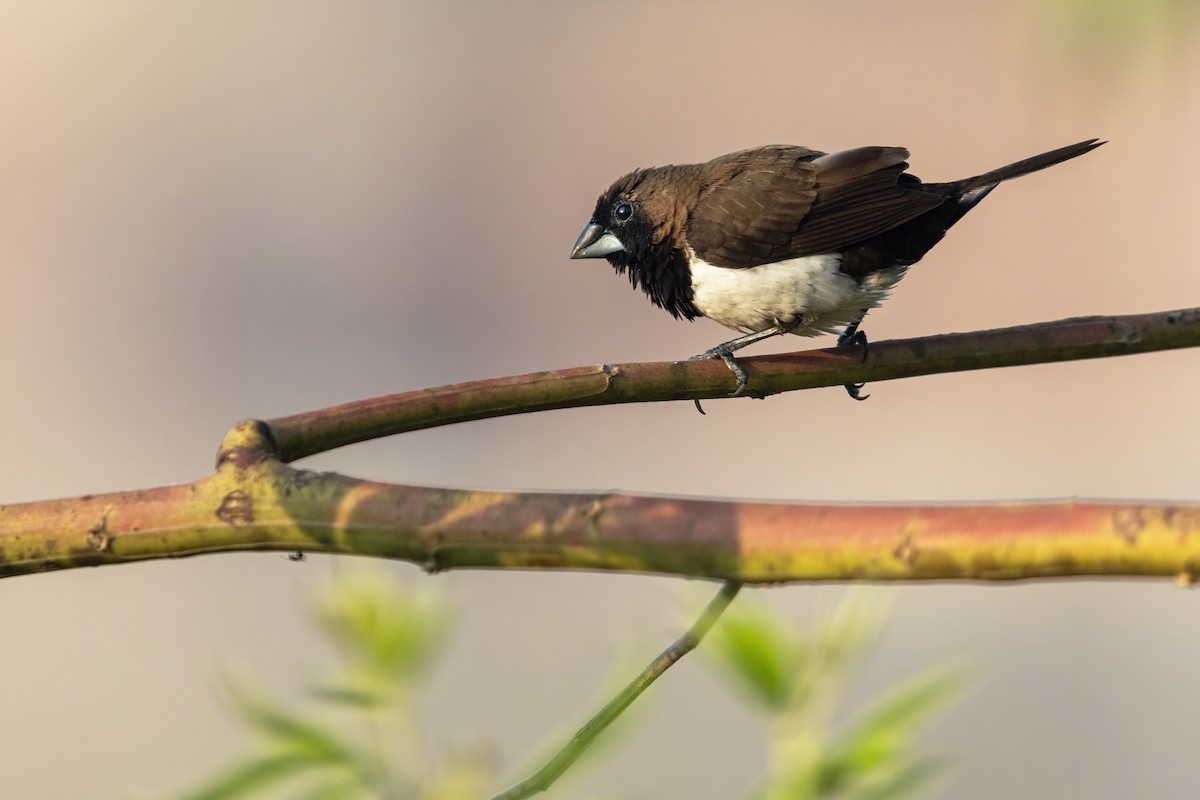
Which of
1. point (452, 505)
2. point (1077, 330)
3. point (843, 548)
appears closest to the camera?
point (843, 548)

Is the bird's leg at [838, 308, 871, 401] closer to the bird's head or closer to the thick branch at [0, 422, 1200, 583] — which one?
the bird's head

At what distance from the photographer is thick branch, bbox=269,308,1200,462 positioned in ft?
4.21

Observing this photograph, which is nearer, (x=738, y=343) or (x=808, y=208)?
(x=738, y=343)

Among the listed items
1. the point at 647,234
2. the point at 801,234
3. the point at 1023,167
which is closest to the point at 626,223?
the point at 647,234

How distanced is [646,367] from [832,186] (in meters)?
1.30

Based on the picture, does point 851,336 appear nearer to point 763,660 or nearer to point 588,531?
point 763,660

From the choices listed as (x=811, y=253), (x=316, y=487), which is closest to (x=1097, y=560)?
(x=316, y=487)

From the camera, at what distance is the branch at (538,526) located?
32.4 inches

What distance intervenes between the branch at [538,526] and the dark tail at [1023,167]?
1245mm

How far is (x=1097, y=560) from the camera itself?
2.65ft

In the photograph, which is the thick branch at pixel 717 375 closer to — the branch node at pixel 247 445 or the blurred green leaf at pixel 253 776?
the branch node at pixel 247 445

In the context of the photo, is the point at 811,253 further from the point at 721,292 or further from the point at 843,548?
the point at 843,548

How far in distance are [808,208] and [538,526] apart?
185 cm

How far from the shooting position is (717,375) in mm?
1626
